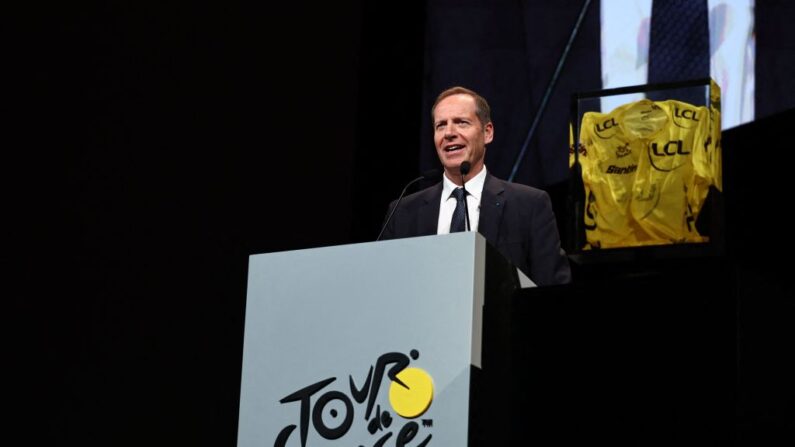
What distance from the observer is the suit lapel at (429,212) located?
8.07ft

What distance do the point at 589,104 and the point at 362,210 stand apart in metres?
1.26

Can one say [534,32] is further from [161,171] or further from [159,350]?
[159,350]

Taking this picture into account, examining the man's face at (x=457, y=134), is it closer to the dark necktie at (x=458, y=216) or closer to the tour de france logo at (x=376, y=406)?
the dark necktie at (x=458, y=216)

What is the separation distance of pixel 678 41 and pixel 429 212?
1.65 meters

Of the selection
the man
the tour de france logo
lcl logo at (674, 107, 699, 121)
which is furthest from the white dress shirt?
the tour de france logo

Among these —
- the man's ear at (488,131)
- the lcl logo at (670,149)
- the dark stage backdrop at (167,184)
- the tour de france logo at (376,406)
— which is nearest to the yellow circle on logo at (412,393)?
the tour de france logo at (376,406)

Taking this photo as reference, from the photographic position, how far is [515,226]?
243 centimetres

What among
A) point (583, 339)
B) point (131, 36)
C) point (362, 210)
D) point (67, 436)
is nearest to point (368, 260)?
point (583, 339)

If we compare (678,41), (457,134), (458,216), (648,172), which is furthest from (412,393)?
(678,41)

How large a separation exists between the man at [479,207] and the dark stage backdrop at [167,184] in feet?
3.36

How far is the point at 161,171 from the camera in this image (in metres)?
3.28

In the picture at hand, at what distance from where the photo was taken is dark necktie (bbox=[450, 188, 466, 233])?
2.42 metres

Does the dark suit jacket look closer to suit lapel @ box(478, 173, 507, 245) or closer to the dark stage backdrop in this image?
suit lapel @ box(478, 173, 507, 245)

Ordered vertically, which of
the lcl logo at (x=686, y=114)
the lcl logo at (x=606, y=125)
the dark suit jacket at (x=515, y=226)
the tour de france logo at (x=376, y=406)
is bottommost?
the tour de france logo at (x=376, y=406)
